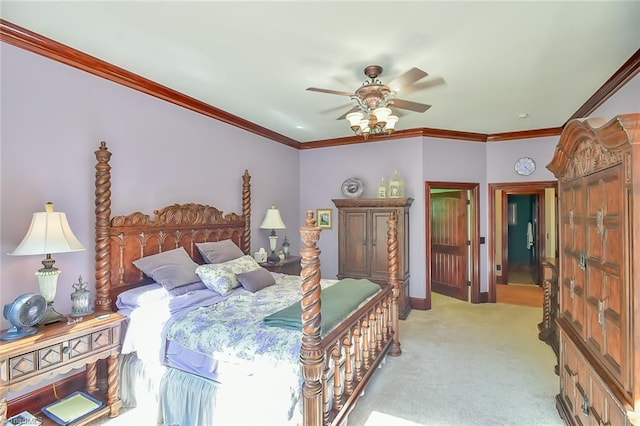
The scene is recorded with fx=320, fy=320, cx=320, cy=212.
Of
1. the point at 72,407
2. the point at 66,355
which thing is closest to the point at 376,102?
the point at 66,355

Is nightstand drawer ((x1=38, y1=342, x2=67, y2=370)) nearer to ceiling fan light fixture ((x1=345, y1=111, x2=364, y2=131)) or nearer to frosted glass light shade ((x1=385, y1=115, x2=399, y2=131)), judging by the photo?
ceiling fan light fixture ((x1=345, y1=111, x2=364, y2=131))

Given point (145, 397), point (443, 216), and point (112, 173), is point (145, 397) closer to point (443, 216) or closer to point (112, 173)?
point (112, 173)

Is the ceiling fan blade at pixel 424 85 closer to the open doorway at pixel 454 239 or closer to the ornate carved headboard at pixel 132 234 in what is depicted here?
the open doorway at pixel 454 239

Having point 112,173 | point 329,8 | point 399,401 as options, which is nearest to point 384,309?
point 399,401

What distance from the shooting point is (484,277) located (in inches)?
206

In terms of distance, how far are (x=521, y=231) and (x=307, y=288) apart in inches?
309

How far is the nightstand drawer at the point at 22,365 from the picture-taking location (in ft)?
5.88

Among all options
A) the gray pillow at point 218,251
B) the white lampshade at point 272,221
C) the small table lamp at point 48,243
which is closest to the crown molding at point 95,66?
the small table lamp at point 48,243

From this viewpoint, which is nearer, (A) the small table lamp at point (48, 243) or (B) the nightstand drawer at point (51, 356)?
(B) the nightstand drawer at point (51, 356)

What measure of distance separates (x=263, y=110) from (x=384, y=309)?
2686mm

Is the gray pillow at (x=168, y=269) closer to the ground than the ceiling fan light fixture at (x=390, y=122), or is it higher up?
closer to the ground

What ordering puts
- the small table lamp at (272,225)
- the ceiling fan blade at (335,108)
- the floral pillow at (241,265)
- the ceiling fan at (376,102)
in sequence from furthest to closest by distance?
the small table lamp at (272,225) → the ceiling fan blade at (335,108) → the floral pillow at (241,265) → the ceiling fan at (376,102)

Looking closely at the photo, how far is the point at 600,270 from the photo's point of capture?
1.72m

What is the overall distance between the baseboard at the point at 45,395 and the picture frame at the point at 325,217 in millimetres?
3776
